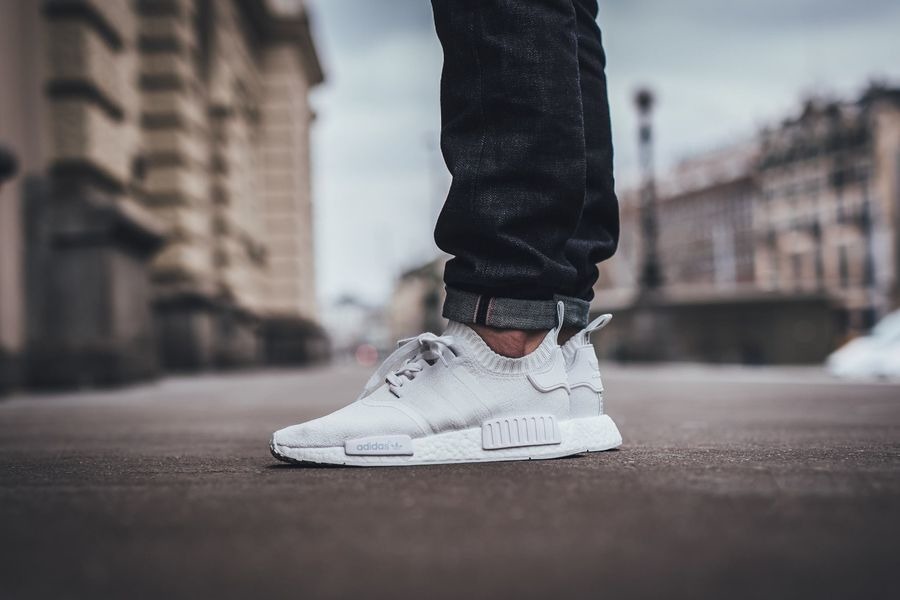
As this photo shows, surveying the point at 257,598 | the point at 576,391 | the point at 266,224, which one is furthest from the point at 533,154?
the point at 266,224

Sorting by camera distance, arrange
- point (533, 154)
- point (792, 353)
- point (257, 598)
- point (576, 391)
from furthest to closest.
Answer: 1. point (792, 353)
2. point (576, 391)
3. point (533, 154)
4. point (257, 598)

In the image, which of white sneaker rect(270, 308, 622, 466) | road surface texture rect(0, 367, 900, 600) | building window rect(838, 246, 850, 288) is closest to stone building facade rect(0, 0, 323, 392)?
road surface texture rect(0, 367, 900, 600)

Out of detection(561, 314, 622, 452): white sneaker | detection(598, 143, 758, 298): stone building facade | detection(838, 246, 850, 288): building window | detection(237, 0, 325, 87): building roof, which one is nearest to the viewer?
detection(561, 314, 622, 452): white sneaker

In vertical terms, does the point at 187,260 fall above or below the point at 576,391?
above

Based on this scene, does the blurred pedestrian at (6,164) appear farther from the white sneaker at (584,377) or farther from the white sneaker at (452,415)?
the white sneaker at (584,377)

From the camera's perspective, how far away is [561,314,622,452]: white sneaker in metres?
1.70

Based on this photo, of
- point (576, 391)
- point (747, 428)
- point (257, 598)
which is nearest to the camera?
point (257, 598)

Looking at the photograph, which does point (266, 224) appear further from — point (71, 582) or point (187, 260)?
point (71, 582)

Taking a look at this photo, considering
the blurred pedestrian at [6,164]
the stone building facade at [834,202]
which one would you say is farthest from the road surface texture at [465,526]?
the stone building facade at [834,202]

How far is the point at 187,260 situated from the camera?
975cm

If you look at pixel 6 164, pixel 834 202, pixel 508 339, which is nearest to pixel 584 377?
pixel 508 339

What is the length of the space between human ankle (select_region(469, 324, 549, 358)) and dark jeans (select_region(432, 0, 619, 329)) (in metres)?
0.02

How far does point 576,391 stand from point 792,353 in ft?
89.5

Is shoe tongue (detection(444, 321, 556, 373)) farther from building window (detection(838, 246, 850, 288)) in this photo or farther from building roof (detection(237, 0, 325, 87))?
building window (detection(838, 246, 850, 288))
